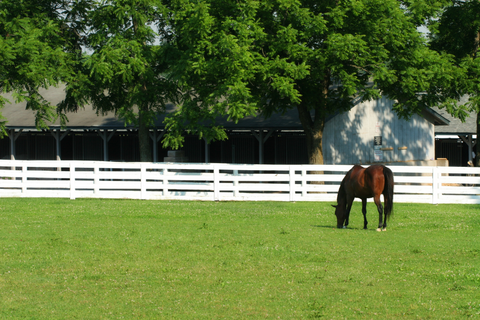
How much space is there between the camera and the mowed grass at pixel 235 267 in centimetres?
633

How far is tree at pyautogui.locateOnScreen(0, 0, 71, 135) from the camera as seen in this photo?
21766 mm

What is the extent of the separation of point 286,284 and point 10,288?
3.59 meters

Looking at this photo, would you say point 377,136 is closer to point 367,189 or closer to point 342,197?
point 342,197

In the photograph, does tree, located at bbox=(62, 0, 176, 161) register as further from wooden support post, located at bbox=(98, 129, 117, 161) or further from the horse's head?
the horse's head

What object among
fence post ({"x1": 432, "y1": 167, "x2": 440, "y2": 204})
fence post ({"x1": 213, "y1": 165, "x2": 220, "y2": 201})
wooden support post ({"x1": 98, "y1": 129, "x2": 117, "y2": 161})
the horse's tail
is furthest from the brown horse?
wooden support post ({"x1": 98, "y1": 129, "x2": 117, "y2": 161})

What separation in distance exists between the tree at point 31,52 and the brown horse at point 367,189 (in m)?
13.8

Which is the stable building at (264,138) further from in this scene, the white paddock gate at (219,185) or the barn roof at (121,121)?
the white paddock gate at (219,185)

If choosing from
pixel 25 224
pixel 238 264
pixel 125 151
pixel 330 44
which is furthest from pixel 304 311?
pixel 125 151

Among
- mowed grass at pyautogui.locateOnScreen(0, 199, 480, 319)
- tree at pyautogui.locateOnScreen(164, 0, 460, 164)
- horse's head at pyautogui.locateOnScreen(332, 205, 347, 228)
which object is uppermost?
tree at pyautogui.locateOnScreen(164, 0, 460, 164)

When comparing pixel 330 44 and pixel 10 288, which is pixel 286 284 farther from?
pixel 330 44

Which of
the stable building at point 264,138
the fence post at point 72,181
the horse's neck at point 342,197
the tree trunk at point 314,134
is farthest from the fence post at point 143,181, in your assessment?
the horse's neck at point 342,197

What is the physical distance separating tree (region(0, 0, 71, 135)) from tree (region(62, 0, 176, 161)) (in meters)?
1.06

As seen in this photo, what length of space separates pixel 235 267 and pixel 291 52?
11.3m

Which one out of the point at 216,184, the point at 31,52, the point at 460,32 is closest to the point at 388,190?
the point at 216,184
